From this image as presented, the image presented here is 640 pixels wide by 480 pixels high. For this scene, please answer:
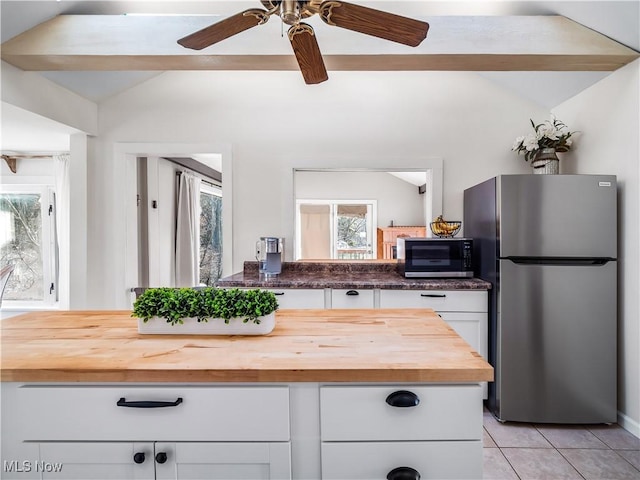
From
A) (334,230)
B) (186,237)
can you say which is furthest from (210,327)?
(334,230)

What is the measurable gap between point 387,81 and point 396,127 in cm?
40

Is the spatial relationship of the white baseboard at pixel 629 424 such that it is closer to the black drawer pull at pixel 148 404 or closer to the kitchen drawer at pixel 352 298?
the kitchen drawer at pixel 352 298

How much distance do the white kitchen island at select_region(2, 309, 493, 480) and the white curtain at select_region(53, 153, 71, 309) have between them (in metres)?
3.66

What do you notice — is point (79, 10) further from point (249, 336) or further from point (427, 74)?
point (427, 74)

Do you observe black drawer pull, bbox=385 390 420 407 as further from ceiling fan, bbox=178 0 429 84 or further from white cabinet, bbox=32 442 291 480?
ceiling fan, bbox=178 0 429 84

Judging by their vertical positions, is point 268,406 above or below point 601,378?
above

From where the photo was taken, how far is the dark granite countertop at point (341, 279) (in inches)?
95.3

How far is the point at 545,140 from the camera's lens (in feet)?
8.52

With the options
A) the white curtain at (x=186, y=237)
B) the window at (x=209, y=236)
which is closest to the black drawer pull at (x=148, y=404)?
the white curtain at (x=186, y=237)

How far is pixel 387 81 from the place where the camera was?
2965 millimetres

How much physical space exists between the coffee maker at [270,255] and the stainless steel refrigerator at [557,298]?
1639 mm

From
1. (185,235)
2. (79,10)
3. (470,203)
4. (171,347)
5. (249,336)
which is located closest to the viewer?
(171,347)

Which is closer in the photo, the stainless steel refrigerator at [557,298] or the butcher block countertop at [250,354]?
the butcher block countertop at [250,354]

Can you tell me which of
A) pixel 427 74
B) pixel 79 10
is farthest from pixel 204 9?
pixel 427 74
